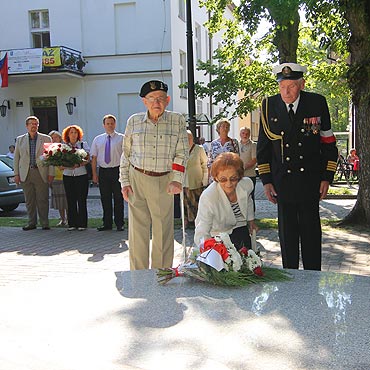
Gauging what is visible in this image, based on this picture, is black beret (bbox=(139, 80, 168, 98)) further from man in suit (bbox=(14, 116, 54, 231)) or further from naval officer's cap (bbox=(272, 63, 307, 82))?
man in suit (bbox=(14, 116, 54, 231))

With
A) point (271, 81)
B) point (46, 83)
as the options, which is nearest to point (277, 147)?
point (271, 81)

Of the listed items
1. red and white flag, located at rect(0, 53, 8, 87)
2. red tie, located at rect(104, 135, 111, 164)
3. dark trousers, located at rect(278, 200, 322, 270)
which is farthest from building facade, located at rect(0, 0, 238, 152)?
dark trousers, located at rect(278, 200, 322, 270)

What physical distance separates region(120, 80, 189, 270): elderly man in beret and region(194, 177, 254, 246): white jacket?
0.74 m

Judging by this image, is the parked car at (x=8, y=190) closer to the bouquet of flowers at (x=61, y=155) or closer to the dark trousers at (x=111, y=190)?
the bouquet of flowers at (x=61, y=155)

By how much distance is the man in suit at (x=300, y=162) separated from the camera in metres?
4.04

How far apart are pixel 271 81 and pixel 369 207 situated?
8.58m

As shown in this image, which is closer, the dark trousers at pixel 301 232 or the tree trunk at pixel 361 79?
the dark trousers at pixel 301 232

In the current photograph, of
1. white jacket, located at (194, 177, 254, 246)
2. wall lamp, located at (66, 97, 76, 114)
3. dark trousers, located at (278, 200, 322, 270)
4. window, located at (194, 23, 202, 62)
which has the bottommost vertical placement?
dark trousers, located at (278, 200, 322, 270)

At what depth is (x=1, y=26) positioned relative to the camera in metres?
23.8

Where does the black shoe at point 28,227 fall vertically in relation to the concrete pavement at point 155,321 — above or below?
below

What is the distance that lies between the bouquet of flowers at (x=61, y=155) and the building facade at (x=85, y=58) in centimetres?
1401

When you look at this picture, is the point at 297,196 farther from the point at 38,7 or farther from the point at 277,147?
the point at 38,7

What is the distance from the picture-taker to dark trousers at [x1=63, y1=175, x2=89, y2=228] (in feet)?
29.4

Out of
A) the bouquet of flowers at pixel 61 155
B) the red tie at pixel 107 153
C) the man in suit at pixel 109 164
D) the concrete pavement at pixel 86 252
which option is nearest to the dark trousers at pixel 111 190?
the man in suit at pixel 109 164
